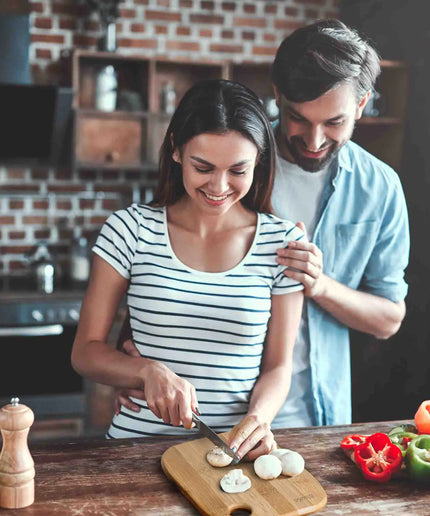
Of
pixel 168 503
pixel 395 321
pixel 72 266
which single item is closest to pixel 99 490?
pixel 168 503

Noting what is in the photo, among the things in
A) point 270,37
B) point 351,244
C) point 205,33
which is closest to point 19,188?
point 205,33

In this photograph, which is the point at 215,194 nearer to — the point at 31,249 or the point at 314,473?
the point at 314,473

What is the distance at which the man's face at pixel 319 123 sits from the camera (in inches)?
61.4

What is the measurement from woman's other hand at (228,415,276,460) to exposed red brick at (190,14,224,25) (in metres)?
2.93

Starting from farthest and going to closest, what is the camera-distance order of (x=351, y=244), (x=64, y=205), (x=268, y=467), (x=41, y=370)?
(x=64, y=205), (x=41, y=370), (x=351, y=244), (x=268, y=467)

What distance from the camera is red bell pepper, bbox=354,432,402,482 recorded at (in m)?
1.22

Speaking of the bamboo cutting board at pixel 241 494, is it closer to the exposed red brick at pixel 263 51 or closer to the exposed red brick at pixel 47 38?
the exposed red brick at pixel 47 38

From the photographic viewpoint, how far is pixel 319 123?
1571mm

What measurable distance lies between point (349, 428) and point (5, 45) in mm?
2497

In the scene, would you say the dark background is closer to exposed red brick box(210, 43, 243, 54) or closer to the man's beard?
exposed red brick box(210, 43, 243, 54)

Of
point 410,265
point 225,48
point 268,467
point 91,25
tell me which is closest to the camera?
point 268,467

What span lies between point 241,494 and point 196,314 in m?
0.45

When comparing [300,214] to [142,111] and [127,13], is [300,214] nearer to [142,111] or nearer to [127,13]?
[142,111]

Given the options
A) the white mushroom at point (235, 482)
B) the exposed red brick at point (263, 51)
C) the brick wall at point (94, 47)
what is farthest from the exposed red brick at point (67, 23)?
the white mushroom at point (235, 482)
